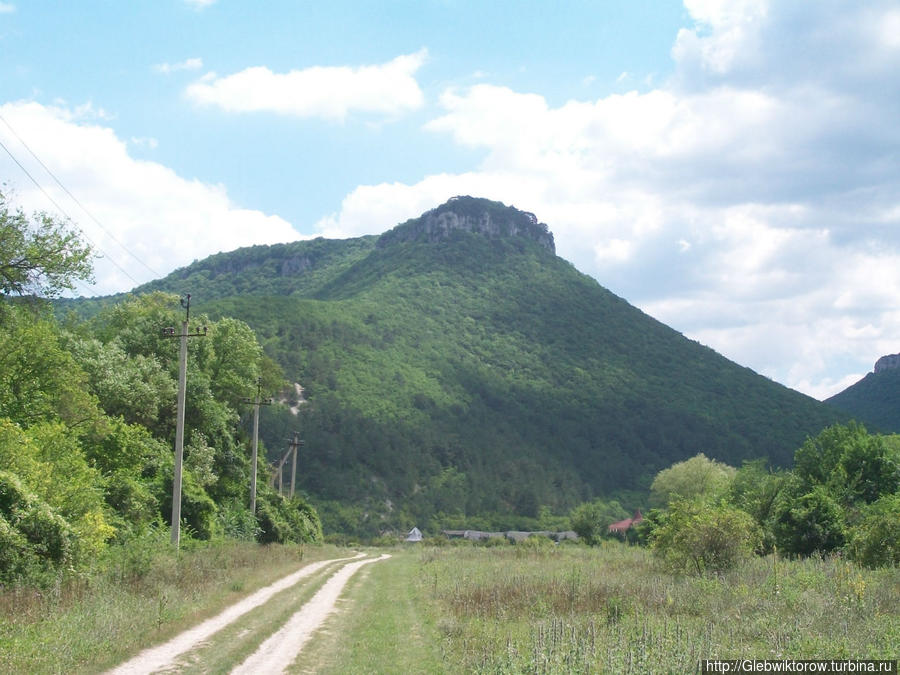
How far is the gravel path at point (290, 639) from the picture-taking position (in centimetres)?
1311

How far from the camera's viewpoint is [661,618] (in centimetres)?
1738

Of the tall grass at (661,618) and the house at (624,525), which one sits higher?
the tall grass at (661,618)

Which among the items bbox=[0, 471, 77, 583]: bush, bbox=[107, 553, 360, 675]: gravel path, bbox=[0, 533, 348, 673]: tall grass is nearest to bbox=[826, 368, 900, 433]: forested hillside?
bbox=[107, 553, 360, 675]: gravel path

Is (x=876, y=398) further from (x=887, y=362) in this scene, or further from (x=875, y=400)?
(x=887, y=362)

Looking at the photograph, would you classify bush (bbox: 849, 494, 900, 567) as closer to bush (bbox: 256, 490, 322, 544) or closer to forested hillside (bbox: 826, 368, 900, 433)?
bush (bbox: 256, 490, 322, 544)

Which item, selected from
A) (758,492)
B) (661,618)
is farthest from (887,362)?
(661,618)

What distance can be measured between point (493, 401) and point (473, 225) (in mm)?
80433

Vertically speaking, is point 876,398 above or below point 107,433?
above

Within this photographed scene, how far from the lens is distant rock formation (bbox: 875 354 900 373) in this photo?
148 meters

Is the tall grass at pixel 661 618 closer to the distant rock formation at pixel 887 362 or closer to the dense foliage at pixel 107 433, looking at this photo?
the dense foliage at pixel 107 433

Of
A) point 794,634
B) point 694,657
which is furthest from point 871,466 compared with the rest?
point 694,657

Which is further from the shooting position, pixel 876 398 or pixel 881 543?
pixel 876 398

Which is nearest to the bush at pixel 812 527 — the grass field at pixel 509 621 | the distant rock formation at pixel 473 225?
the grass field at pixel 509 621

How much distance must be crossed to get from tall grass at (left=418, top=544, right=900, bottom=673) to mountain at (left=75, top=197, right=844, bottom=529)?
72.2m
